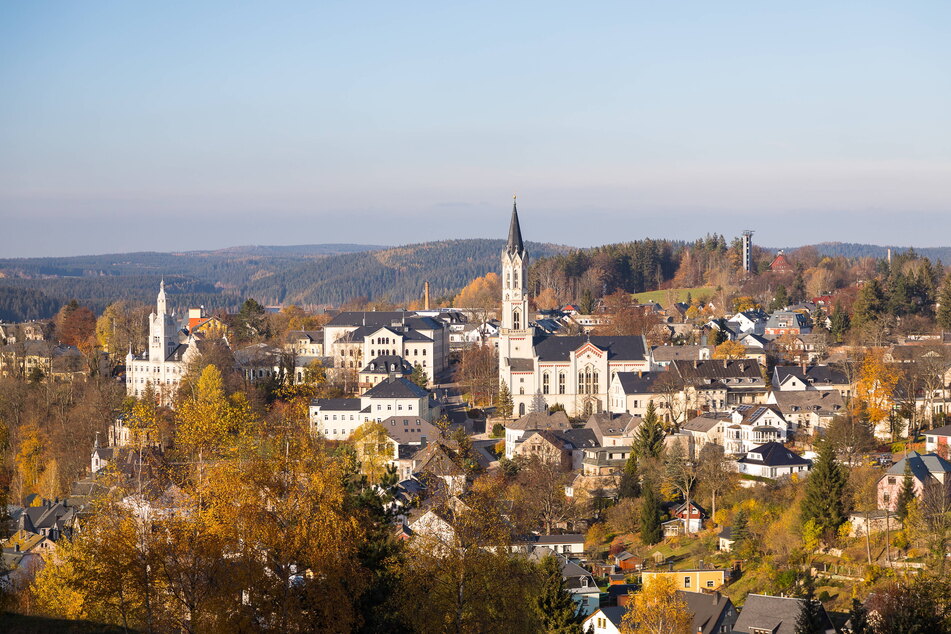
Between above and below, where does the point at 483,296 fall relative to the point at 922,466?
above

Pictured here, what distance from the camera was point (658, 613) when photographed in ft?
98.8

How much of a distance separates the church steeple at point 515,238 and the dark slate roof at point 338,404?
11948 mm

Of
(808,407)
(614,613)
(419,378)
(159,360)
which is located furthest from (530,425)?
(159,360)

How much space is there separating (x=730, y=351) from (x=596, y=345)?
7.26 metres

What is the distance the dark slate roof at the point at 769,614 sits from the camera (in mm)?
30578

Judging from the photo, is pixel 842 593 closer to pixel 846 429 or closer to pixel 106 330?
pixel 846 429

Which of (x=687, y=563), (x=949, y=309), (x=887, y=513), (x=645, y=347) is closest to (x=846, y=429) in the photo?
(x=887, y=513)

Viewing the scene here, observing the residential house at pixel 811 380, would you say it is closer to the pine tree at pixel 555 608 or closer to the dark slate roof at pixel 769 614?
the dark slate roof at pixel 769 614

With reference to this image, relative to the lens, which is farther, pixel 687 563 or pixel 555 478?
pixel 555 478

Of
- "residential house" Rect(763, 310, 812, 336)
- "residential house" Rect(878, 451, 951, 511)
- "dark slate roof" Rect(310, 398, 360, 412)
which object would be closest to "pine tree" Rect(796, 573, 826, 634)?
"residential house" Rect(878, 451, 951, 511)

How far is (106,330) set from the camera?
7938cm

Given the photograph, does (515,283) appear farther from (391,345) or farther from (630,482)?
(630,482)

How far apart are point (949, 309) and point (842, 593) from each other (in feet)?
114

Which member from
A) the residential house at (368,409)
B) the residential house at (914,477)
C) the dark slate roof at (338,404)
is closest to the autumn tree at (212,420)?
the dark slate roof at (338,404)
